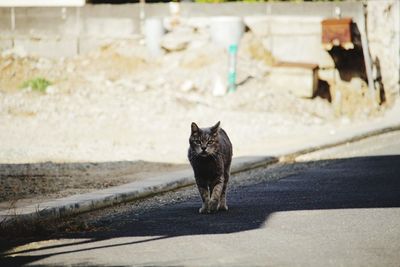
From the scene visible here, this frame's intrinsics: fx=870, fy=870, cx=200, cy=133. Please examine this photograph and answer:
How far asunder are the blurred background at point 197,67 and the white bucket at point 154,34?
0.04 m

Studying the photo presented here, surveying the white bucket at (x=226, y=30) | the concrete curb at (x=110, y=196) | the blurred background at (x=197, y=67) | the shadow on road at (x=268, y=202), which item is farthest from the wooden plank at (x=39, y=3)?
the shadow on road at (x=268, y=202)

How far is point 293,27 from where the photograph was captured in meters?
27.8

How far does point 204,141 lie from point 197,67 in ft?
55.1

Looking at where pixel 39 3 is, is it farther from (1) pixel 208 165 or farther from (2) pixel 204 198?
(2) pixel 204 198

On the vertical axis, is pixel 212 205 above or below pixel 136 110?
below

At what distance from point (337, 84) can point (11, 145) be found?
12149 millimetres

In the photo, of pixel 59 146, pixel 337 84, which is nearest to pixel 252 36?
pixel 337 84

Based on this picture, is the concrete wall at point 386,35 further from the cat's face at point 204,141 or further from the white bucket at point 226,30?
the cat's face at point 204,141

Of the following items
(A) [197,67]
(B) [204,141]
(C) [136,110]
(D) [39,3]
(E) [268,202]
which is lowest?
(E) [268,202]

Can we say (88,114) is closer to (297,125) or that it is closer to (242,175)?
(297,125)

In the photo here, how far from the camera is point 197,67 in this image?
2770 cm

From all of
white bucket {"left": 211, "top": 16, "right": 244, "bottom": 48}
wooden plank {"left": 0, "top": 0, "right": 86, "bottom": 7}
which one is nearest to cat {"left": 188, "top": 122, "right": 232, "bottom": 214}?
white bucket {"left": 211, "top": 16, "right": 244, "bottom": 48}

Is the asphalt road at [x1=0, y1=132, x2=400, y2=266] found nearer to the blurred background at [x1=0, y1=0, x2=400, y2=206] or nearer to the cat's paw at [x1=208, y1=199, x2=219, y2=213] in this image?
the cat's paw at [x1=208, y1=199, x2=219, y2=213]

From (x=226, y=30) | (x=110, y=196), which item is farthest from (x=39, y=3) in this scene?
(x=110, y=196)
